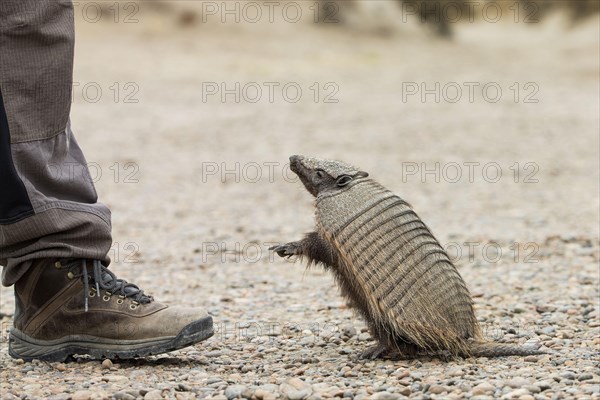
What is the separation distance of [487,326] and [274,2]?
64.1 ft

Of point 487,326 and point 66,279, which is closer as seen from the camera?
point 66,279

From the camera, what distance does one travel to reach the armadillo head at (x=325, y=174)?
11.1 ft

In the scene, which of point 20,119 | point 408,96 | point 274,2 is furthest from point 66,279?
point 274,2

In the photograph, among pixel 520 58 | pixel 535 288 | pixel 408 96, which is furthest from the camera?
pixel 520 58

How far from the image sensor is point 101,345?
126 inches

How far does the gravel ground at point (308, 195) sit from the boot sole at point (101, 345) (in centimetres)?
5

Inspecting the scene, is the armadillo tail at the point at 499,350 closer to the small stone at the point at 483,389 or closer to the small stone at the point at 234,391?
the small stone at the point at 483,389

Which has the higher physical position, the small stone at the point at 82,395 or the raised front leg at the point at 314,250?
the raised front leg at the point at 314,250

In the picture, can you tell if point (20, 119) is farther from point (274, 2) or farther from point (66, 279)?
point (274, 2)

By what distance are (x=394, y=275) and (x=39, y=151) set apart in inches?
49.9

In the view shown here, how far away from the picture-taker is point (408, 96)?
1445 centimetres

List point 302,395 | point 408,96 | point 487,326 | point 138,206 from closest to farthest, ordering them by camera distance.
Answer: point 302,395, point 487,326, point 138,206, point 408,96

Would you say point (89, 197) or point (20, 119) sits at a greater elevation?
point (20, 119)

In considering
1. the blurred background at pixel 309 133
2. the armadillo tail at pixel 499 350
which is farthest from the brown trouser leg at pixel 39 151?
the armadillo tail at pixel 499 350
